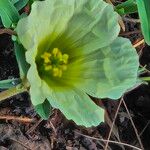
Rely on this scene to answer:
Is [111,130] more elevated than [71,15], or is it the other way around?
[71,15]

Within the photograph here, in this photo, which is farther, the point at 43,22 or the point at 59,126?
the point at 59,126

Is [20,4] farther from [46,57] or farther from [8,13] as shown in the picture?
[46,57]

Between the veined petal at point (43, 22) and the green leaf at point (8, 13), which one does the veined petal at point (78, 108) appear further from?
the green leaf at point (8, 13)

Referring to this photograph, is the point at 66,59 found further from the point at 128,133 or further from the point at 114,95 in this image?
the point at 128,133

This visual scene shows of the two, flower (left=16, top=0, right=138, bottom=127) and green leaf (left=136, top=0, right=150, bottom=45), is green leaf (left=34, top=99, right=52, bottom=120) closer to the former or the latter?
flower (left=16, top=0, right=138, bottom=127)

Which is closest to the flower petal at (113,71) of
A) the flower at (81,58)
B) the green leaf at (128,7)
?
the flower at (81,58)

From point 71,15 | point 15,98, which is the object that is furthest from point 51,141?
point 71,15

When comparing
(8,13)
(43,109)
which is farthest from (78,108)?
(8,13)
